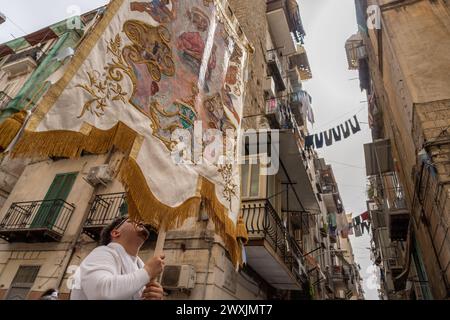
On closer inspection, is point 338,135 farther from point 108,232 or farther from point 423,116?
point 108,232

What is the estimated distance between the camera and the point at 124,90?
2.55 metres

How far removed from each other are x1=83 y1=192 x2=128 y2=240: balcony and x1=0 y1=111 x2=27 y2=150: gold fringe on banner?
743 centimetres

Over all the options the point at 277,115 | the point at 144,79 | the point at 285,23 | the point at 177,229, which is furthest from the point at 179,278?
the point at 285,23

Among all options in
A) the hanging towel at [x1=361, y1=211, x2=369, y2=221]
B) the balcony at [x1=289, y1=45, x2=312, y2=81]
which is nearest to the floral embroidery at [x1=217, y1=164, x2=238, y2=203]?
the hanging towel at [x1=361, y1=211, x2=369, y2=221]

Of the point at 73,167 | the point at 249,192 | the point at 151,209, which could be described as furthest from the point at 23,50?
the point at 151,209

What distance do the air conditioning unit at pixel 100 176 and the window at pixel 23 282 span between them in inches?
129

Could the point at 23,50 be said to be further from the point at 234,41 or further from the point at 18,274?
the point at 234,41

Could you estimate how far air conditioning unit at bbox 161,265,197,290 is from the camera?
6785 mm

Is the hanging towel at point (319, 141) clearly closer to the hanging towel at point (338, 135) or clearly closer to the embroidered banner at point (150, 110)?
the hanging towel at point (338, 135)

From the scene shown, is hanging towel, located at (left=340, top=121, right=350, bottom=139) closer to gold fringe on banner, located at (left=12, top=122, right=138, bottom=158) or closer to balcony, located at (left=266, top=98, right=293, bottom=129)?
balcony, located at (left=266, top=98, right=293, bottom=129)

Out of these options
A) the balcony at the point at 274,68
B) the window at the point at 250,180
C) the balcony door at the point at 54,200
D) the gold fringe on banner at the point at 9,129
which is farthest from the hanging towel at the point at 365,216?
the gold fringe on banner at the point at 9,129

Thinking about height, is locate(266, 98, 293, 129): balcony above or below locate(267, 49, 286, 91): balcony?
below

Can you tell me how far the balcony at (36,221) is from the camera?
31.5 feet
